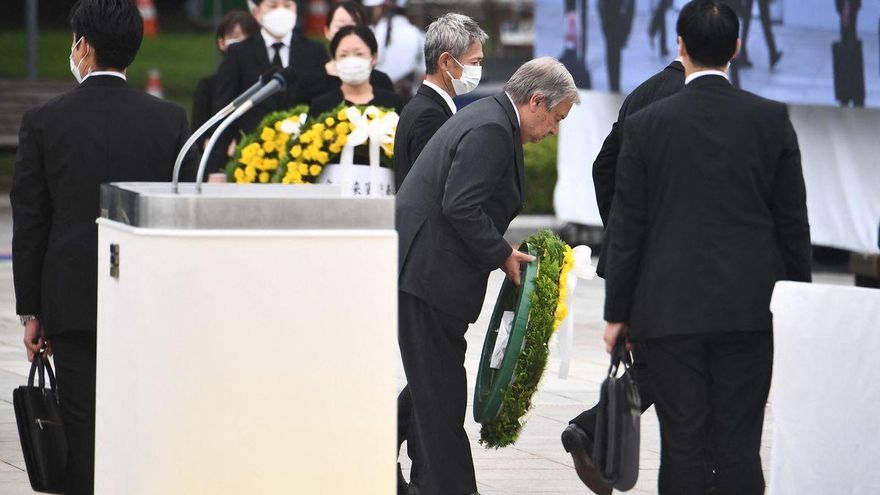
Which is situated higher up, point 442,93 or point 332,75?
point 332,75

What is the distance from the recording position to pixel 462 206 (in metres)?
5.52

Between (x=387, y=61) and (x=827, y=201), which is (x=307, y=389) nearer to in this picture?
(x=387, y=61)

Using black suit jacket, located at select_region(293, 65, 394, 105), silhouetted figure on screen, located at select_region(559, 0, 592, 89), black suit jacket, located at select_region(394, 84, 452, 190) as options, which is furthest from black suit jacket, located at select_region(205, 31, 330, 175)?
silhouetted figure on screen, located at select_region(559, 0, 592, 89)

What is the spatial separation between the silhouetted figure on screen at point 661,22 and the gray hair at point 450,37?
25.0ft

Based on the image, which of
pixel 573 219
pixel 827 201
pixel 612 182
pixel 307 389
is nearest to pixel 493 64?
pixel 573 219

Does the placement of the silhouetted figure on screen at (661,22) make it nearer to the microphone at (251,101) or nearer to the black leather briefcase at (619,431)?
the black leather briefcase at (619,431)

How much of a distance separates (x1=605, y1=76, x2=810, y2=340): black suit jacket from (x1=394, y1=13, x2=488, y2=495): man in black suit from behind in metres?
1.48

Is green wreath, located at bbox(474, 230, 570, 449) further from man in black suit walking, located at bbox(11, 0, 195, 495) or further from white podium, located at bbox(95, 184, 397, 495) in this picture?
white podium, located at bbox(95, 184, 397, 495)

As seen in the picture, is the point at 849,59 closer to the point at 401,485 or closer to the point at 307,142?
the point at 307,142

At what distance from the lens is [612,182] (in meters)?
6.28

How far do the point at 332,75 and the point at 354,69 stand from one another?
76cm

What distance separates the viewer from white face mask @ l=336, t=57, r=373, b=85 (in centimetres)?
841

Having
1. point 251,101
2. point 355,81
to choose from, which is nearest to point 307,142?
point 355,81

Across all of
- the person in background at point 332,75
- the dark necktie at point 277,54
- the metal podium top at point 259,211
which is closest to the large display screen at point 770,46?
the person in background at point 332,75
